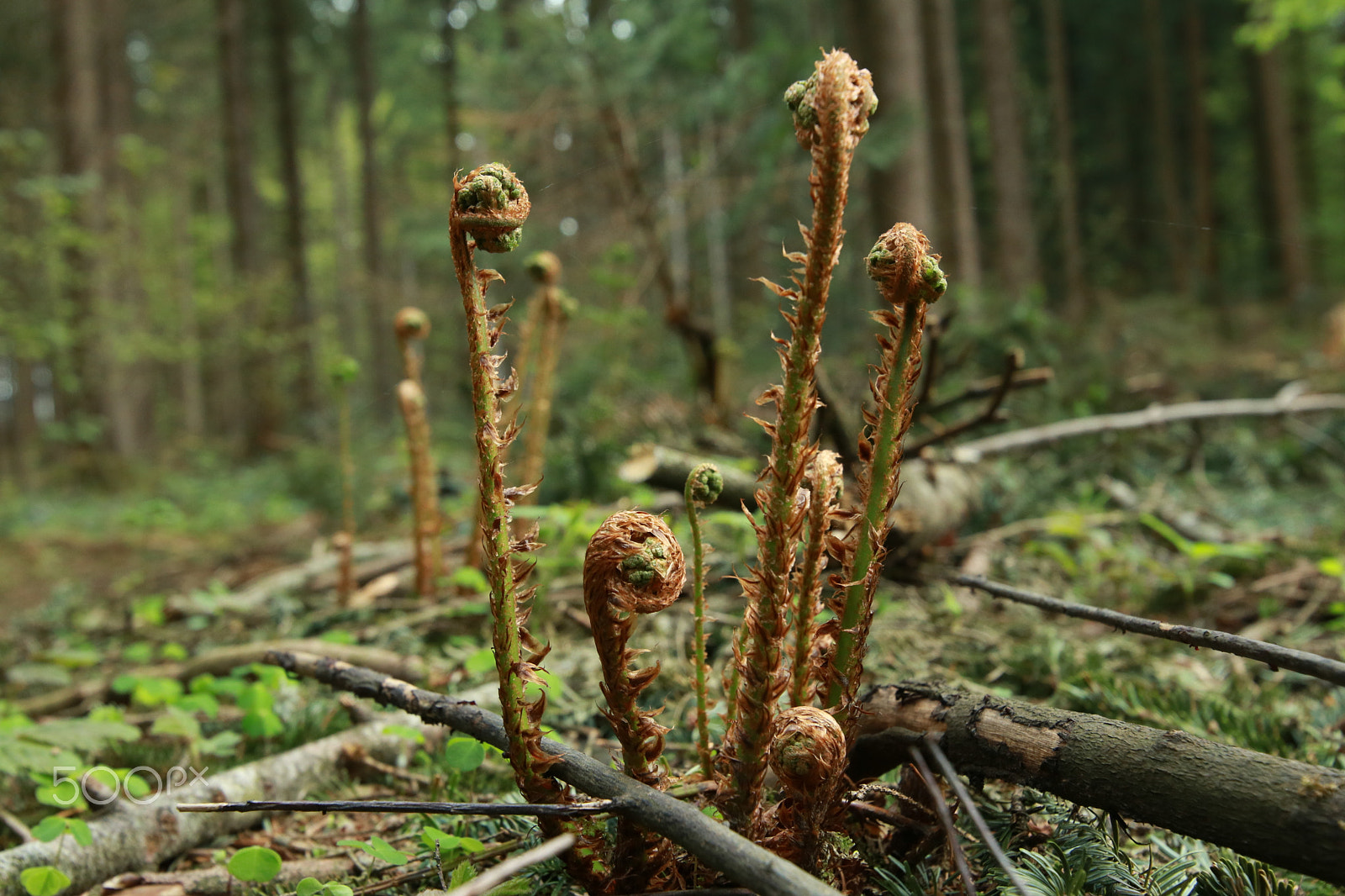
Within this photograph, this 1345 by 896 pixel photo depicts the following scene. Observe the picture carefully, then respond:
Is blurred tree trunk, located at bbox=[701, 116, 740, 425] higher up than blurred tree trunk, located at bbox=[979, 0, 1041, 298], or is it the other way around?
blurred tree trunk, located at bbox=[979, 0, 1041, 298]

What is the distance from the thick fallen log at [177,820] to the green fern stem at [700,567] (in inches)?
34.8

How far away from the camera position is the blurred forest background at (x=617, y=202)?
596 centimetres

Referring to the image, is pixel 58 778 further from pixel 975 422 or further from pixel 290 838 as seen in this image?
pixel 975 422

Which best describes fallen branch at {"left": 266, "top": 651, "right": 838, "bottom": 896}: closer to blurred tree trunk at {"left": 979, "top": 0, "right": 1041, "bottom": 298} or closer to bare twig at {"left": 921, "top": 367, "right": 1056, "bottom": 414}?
bare twig at {"left": 921, "top": 367, "right": 1056, "bottom": 414}

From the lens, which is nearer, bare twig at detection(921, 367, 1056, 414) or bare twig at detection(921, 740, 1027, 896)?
bare twig at detection(921, 740, 1027, 896)

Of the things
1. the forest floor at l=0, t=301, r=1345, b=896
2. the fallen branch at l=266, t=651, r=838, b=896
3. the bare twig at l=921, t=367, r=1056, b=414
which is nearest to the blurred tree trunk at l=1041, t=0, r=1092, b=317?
the forest floor at l=0, t=301, r=1345, b=896

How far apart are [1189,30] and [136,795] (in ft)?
73.3

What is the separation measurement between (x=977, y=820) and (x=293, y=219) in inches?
607

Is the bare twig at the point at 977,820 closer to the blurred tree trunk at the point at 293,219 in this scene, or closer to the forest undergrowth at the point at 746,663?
the forest undergrowth at the point at 746,663

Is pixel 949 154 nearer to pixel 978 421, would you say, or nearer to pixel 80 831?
pixel 978 421

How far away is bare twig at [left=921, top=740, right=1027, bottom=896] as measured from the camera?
831 millimetres

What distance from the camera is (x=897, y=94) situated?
5.56m

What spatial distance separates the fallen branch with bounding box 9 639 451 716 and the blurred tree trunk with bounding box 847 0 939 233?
4234 millimetres

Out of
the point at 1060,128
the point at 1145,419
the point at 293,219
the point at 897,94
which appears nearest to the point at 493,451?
the point at 1145,419
